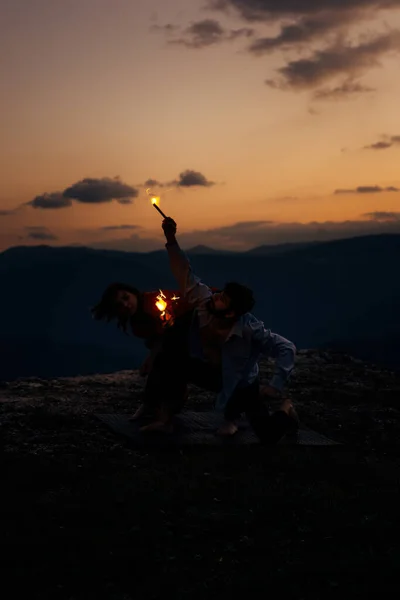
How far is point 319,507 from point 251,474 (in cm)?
107

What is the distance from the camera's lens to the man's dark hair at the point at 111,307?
27.4 feet

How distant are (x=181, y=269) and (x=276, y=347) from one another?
1.42 m

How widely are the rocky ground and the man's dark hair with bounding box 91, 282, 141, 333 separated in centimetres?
144

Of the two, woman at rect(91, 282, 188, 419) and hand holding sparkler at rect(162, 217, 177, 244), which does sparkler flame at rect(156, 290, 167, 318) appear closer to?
woman at rect(91, 282, 188, 419)

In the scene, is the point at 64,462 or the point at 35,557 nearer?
the point at 35,557

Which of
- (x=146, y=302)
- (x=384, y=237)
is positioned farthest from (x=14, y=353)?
(x=146, y=302)

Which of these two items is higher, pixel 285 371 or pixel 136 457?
pixel 285 371

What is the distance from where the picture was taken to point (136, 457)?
7.95 m

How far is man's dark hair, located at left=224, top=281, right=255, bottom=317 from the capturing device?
8078mm

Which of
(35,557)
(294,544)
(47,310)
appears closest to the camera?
(35,557)

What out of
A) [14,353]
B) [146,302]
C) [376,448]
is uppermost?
[146,302]

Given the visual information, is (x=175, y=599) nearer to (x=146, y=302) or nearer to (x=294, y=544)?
(x=294, y=544)

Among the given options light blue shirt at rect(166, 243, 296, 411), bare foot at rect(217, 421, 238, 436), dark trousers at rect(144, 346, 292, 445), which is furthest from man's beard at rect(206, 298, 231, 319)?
bare foot at rect(217, 421, 238, 436)

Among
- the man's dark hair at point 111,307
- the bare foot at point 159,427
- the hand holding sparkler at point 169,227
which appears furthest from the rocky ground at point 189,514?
the hand holding sparkler at point 169,227
